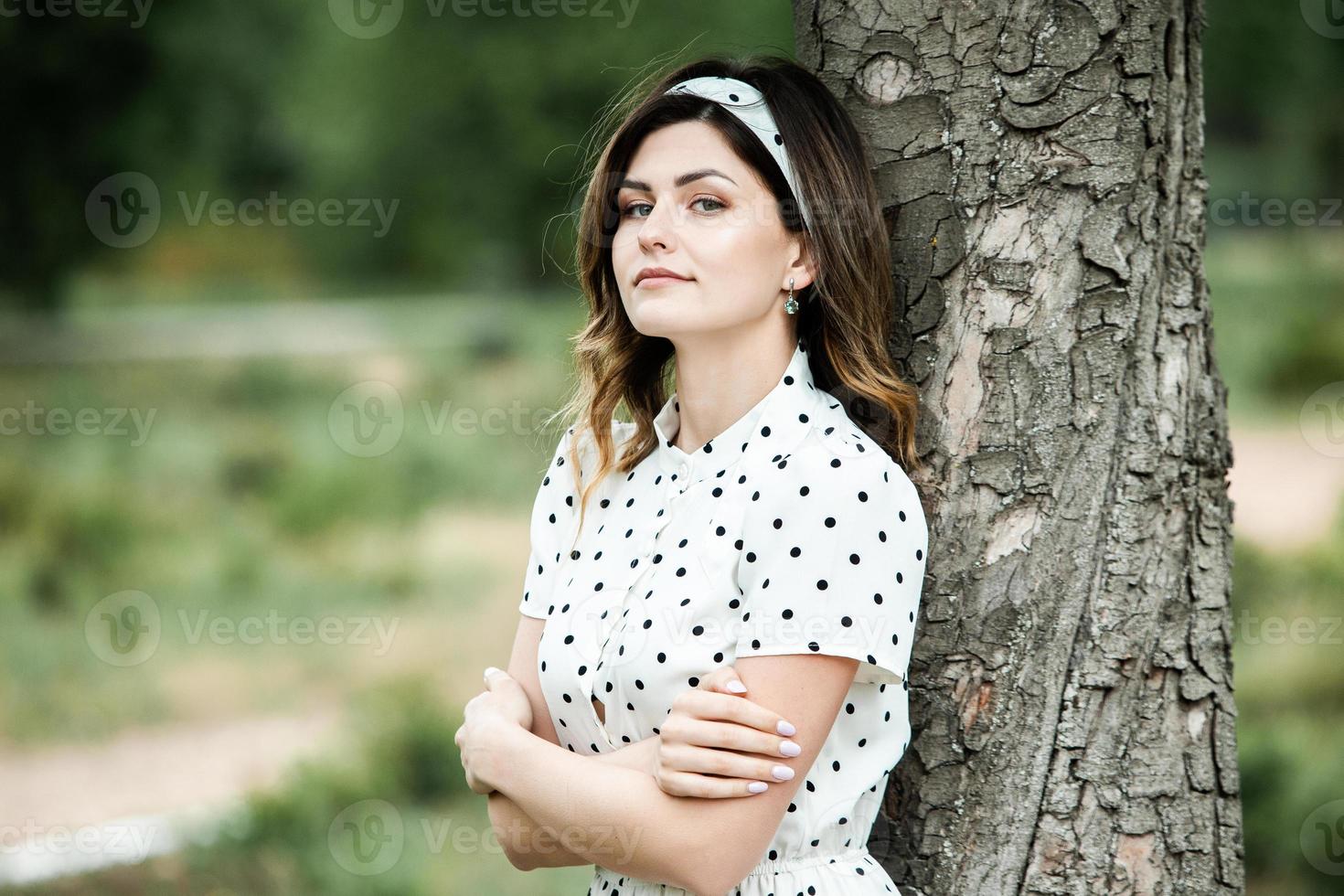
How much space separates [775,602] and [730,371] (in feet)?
1.48

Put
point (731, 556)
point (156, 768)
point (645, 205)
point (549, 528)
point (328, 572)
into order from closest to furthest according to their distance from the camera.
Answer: point (731, 556) < point (645, 205) < point (549, 528) < point (156, 768) < point (328, 572)

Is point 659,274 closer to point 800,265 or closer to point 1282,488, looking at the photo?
point 800,265

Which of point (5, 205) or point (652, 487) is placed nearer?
point (652, 487)

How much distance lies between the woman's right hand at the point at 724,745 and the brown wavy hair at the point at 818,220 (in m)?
0.56

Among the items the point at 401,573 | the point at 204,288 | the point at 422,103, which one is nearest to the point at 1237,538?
the point at 401,573

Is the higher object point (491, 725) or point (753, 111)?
point (753, 111)

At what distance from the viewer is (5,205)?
9.29m

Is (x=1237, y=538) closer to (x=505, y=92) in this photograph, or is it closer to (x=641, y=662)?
(x=641, y=662)

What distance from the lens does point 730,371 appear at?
2.10 metres

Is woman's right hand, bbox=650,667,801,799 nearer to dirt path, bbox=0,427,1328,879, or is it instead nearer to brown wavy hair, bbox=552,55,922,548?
brown wavy hair, bbox=552,55,922,548

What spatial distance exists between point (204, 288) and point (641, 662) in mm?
24071

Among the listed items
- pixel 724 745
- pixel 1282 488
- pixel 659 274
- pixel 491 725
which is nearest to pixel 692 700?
pixel 724 745

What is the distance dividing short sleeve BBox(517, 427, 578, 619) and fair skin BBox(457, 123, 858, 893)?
0.05 m

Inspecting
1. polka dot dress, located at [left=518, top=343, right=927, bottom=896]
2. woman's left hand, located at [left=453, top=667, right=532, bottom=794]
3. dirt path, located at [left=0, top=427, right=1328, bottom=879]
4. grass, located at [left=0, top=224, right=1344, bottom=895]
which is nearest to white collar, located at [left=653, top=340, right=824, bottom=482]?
polka dot dress, located at [left=518, top=343, right=927, bottom=896]
